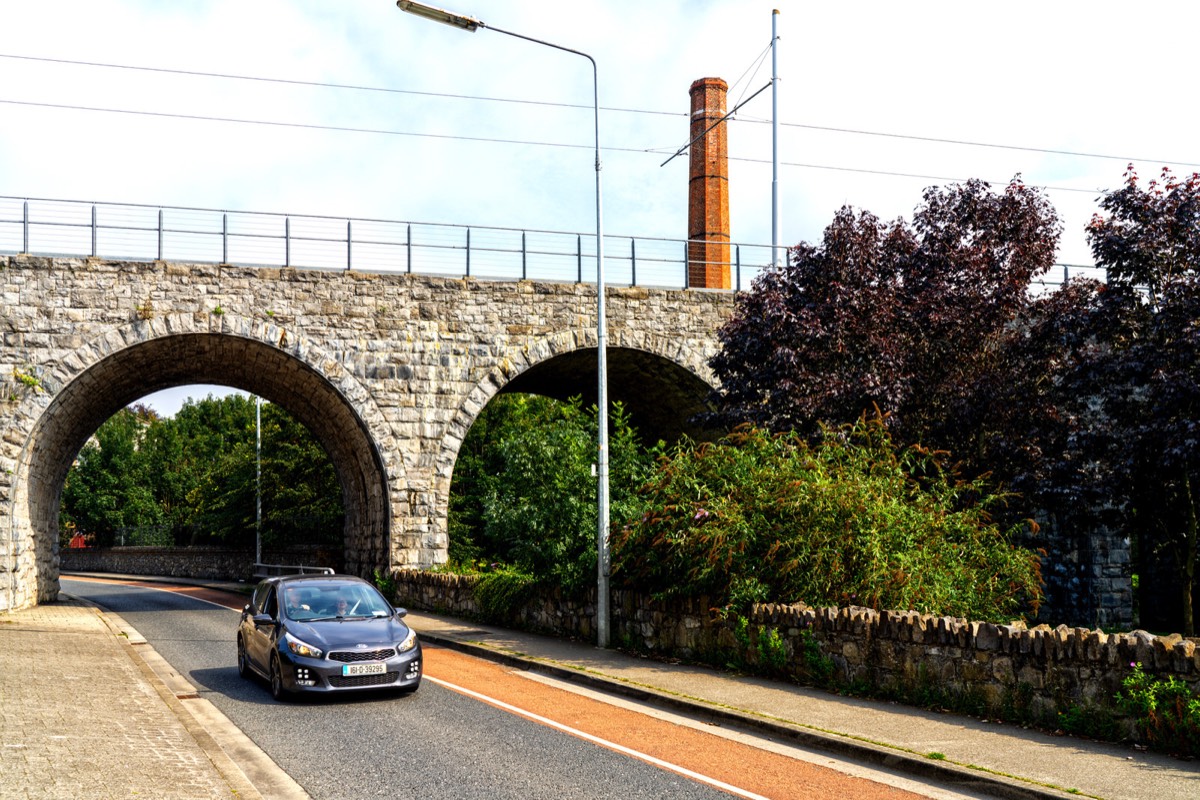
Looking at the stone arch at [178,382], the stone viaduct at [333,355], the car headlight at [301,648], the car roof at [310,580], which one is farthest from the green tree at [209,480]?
the car headlight at [301,648]

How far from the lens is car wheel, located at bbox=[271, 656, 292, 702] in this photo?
12.2 metres

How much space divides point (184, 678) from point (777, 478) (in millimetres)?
8386

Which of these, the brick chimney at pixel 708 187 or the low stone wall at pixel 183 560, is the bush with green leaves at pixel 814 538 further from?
the low stone wall at pixel 183 560

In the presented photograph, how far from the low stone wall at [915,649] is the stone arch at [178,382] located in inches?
412

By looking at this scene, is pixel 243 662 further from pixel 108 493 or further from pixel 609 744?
pixel 108 493

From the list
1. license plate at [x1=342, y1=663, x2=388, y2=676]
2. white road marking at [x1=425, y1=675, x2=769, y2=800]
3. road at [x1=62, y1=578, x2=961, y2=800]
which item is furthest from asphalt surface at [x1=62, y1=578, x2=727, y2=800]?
license plate at [x1=342, y1=663, x2=388, y2=676]

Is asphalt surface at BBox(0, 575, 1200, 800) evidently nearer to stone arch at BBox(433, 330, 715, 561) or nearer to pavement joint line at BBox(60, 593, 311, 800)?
pavement joint line at BBox(60, 593, 311, 800)

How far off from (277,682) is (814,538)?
6.85 meters

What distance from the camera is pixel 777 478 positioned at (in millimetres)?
14820

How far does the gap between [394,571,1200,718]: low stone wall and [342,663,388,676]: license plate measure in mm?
4532

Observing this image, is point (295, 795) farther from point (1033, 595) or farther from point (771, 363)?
point (771, 363)

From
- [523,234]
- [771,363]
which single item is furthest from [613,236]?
[771,363]

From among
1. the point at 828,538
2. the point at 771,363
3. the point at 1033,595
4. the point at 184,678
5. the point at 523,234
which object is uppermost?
the point at 523,234

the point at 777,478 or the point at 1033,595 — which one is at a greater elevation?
the point at 777,478
